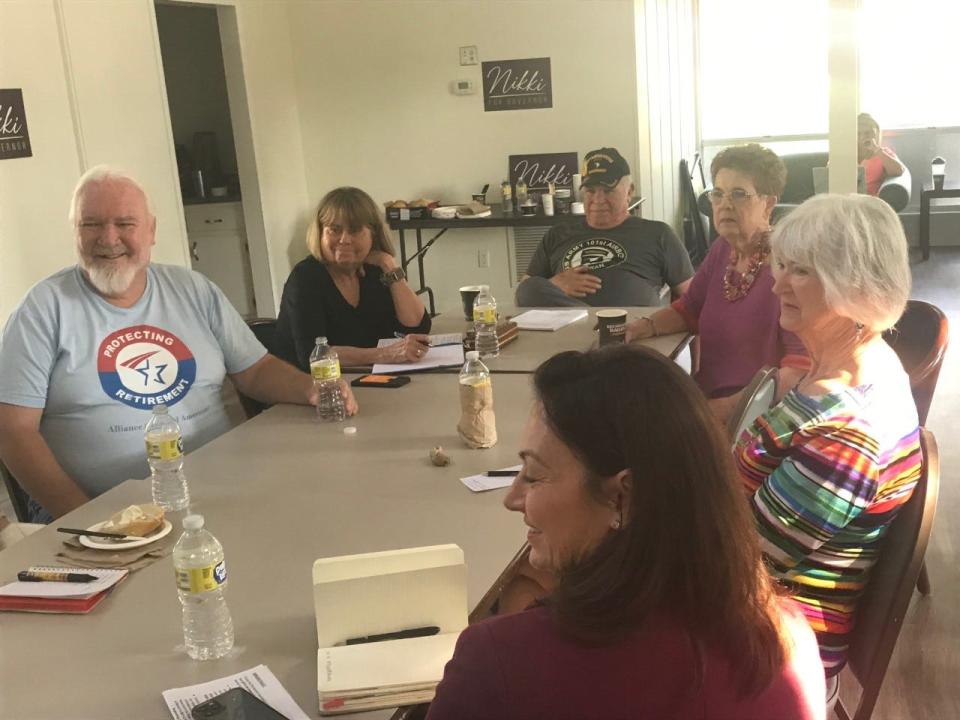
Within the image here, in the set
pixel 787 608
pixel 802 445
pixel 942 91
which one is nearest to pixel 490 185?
pixel 942 91

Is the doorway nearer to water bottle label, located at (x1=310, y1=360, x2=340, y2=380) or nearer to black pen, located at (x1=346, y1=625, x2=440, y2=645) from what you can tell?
water bottle label, located at (x1=310, y1=360, x2=340, y2=380)

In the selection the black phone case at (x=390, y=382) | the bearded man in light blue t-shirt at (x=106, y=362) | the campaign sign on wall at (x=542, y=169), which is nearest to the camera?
the bearded man in light blue t-shirt at (x=106, y=362)

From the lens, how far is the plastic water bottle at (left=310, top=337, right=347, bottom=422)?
268cm

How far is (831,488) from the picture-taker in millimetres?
1649

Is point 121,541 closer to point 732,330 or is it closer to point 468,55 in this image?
point 732,330

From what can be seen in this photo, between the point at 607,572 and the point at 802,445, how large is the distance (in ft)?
2.53

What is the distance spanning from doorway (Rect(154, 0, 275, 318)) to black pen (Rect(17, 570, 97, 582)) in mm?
4565

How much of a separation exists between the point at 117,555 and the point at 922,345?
2109 millimetres

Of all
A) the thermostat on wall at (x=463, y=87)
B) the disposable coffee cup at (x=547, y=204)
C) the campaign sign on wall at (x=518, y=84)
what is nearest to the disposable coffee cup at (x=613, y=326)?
the disposable coffee cup at (x=547, y=204)

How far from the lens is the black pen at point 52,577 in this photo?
1.72 m

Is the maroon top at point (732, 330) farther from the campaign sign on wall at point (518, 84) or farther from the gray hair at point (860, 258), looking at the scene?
the campaign sign on wall at point (518, 84)

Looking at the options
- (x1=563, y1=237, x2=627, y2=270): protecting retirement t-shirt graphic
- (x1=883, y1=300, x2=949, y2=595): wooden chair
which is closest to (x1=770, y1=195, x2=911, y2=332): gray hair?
(x1=883, y1=300, x2=949, y2=595): wooden chair

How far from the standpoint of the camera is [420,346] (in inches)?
128

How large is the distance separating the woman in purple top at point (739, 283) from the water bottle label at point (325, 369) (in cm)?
111
